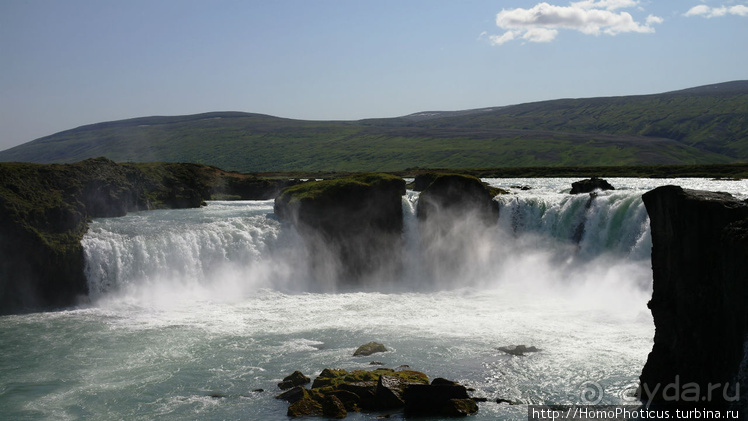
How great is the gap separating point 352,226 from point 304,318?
14201 millimetres

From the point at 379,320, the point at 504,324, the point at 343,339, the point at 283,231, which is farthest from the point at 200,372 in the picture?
the point at 283,231

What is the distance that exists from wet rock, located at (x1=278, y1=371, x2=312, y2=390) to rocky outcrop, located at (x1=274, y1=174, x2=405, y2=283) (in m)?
23.0

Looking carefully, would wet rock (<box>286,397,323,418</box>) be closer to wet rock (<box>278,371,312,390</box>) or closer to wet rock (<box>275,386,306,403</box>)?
wet rock (<box>275,386,306,403</box>)

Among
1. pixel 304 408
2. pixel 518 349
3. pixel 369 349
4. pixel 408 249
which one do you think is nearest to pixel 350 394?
pixel 304 408

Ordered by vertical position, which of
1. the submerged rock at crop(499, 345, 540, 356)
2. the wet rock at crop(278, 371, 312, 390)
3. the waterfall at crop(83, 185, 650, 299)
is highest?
the waterfall at crop(83, 185, 650, 299)

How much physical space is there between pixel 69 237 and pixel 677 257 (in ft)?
123

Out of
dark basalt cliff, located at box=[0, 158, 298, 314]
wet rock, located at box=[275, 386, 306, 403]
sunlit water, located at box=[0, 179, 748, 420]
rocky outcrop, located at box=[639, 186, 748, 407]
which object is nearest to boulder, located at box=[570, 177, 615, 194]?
sunlit water, located at box=[0, 179, 748, 420]

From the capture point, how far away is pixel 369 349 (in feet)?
93.5

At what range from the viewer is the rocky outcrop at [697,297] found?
58.3 ft

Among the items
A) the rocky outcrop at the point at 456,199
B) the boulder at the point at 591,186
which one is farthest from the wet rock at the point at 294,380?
the boulder at the point at 591,186

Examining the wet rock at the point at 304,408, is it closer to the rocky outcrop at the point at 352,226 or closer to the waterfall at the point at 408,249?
the waterfall at the point at 408,249

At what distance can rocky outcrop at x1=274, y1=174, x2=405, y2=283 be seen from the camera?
159 feet

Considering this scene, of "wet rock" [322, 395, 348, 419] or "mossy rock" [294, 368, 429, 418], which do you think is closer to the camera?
"wet rock" [322, 395, 348, 419]

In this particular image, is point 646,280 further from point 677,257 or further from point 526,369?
point 677,257
